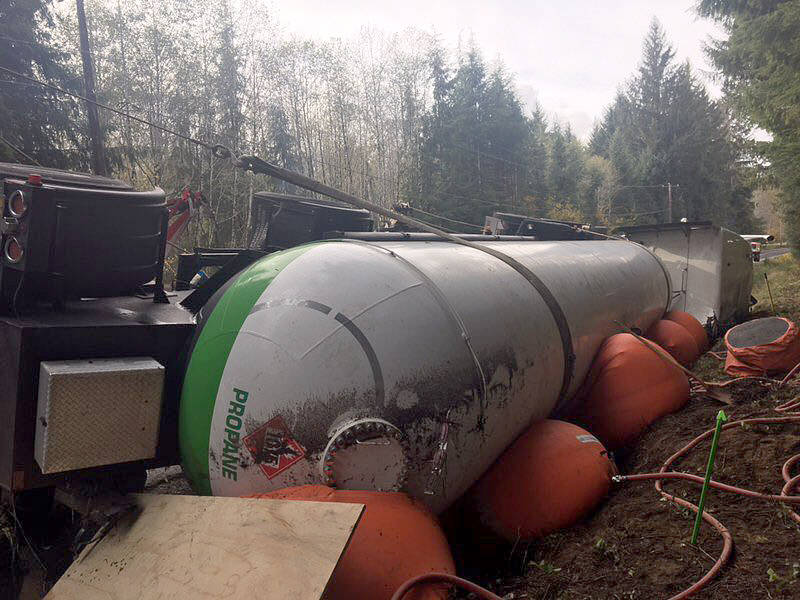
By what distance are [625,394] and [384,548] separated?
2.81 metres

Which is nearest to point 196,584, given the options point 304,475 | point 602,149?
point 304,475

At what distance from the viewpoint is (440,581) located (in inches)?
94.7

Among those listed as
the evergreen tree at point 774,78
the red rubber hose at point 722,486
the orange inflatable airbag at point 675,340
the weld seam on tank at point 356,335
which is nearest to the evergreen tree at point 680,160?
the evergreen tree at point 774,78

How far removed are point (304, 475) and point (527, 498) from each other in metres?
1.34

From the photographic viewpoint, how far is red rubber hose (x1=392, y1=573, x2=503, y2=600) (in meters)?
2.28

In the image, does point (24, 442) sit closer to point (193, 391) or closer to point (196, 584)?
point (193, 391)

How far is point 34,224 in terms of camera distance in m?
2.87

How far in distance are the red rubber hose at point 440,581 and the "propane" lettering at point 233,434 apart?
973 mm

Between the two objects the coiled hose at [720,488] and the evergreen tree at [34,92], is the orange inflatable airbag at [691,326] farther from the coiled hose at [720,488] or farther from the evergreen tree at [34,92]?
the evergreen tree at [34,92]

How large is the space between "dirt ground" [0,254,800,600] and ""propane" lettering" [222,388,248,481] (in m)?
1.40

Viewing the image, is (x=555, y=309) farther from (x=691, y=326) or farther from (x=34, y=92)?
(x=34, y=92)

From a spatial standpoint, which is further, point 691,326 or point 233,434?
point 691,326

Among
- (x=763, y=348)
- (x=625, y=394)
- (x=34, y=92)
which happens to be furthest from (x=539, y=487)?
(x=34, y=92)

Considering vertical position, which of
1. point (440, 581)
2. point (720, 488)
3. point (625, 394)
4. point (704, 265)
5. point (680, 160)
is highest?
point (680, 160)
